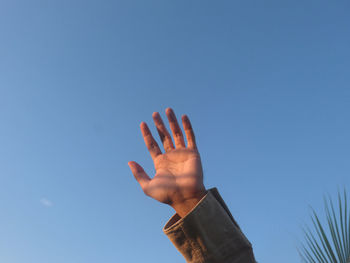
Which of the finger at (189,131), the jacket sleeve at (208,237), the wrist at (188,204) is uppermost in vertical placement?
the finger at (189,131)

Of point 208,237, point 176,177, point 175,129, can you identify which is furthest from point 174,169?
point 208,237

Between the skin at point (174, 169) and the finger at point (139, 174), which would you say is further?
the finger at point (139, 174)

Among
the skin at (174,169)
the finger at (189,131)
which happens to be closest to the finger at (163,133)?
the skin at (174,169)

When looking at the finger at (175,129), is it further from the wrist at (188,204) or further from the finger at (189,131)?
the wrist at (188,204)

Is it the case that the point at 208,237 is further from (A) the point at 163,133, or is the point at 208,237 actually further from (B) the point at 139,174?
(A) the point at 163,133

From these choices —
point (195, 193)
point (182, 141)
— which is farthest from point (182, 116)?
point (195, 193)

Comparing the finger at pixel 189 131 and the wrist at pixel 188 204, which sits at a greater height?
the finger at pixel 189 131

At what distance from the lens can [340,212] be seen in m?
2.26

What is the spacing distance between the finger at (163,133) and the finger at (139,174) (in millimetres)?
170

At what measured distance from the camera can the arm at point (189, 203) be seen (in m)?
1.16

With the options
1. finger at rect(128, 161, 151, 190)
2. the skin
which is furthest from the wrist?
finger at rect(128, 161, 151, 190)

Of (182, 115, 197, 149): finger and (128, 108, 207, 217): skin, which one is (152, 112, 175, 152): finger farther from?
(182, 115, 197, 149): finger

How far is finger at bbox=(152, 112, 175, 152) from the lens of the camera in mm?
1644

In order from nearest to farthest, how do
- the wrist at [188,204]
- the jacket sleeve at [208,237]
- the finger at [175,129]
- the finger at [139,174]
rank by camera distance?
the jacket sleeve at [208,237]
the wrist at [188,204]
the finger at [139,174]
the finger at [175,129]
